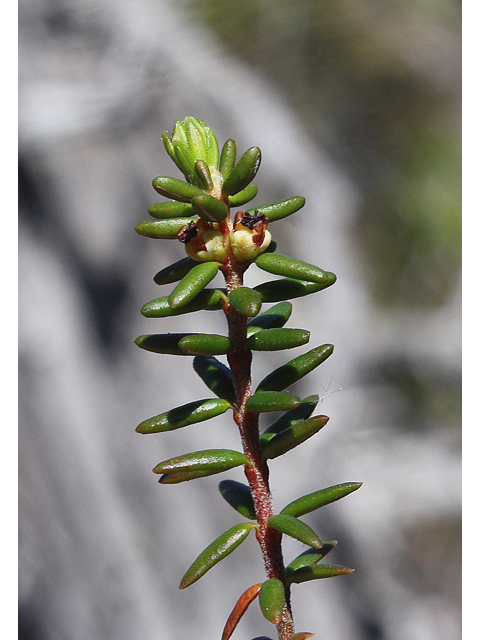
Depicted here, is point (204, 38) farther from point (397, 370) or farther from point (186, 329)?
point (397, 370)

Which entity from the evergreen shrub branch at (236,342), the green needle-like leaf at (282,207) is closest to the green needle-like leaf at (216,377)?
the evergreen shrub branch at (236,342)

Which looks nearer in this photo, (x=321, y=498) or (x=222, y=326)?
(x=321, y=498)

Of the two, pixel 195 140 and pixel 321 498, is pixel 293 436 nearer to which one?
pixel 321 498

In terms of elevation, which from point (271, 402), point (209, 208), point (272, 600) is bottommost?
point (272, 600)

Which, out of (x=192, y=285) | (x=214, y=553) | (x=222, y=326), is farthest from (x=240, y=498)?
(x=222, y=326)

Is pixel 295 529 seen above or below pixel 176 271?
below

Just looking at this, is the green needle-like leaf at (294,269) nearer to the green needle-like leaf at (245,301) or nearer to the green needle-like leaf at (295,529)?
the green needle-like leaf at (245,301)

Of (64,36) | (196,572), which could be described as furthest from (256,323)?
(64,36)

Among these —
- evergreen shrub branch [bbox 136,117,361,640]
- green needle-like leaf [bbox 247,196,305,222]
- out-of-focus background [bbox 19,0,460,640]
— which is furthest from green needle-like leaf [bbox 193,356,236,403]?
out-of-focus background [bbox 19,0,460,640]
